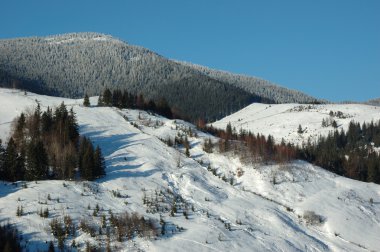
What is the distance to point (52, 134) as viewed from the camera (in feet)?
178

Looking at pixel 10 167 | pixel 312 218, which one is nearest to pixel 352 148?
pixel 312 218

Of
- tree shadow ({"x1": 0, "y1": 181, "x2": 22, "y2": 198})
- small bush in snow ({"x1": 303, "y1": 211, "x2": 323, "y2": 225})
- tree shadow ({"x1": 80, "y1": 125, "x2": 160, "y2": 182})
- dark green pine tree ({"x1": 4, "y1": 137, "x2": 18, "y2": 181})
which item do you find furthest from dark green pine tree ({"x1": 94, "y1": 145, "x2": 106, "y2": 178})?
small bush in snow ({"x1": 303, "y1": 211, "x2": 323, "y2": 225})

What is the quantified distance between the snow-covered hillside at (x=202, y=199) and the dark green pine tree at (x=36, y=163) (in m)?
2.53

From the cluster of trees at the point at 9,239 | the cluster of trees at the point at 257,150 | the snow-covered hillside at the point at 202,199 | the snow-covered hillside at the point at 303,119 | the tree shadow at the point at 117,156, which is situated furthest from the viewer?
the snow-covered hillside at the point at 303,119

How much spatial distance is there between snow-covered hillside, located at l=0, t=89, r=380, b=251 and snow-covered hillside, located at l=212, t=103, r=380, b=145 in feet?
217

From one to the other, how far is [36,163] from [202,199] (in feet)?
49.3

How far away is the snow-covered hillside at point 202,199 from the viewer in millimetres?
36125

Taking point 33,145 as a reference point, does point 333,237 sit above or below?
below

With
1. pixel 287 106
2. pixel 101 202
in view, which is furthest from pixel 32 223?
pixel 287 106

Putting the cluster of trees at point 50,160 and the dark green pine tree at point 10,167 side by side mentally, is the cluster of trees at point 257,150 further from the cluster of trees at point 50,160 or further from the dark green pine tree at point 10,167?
the dark green pine tree at point 10,167

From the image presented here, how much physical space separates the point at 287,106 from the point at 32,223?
148 meters

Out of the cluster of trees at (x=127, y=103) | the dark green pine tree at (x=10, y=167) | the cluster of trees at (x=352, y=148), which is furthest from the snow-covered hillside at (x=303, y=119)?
the dark green pine tree at (x=10, y=167)

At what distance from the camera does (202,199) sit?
149 ft

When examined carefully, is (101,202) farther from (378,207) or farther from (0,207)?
(378,207)
